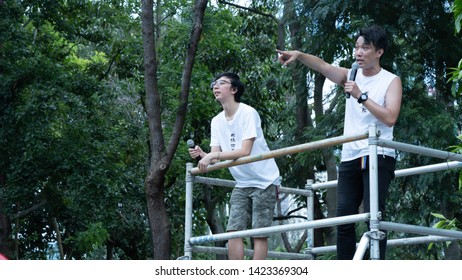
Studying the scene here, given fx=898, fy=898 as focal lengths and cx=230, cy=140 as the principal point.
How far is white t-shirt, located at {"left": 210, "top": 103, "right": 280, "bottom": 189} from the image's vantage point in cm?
551

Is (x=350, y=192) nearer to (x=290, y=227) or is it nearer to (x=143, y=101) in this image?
(x=290, y=227)

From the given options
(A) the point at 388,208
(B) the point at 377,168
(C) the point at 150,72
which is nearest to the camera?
(B) the point at 377,168

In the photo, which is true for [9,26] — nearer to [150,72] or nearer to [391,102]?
[150,72]

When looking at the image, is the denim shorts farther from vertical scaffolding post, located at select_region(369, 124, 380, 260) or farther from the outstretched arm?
vertical scaffolding post, located at select_region(369, 124, 380, 260)

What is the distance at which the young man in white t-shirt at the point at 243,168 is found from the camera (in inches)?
215

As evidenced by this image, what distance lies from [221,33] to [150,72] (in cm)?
341

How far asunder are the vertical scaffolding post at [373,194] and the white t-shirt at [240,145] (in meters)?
1.24

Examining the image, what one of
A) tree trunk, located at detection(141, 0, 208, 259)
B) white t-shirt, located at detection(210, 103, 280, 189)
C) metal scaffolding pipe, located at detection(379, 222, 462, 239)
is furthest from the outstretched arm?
tree trunk, located at detection(141, 0, 208, 259)

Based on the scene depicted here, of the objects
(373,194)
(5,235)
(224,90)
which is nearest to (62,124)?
(5,235)

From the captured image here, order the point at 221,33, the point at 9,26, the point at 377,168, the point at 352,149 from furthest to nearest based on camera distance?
the point at 221,33
the point at 9,26
the point at 352,149
the point at 377,168

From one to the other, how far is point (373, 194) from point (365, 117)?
609 millimetres

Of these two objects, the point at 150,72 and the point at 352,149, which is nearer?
the point at 352,149

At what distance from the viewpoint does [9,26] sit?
16.1m

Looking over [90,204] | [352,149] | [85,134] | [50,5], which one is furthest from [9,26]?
[352,149]
